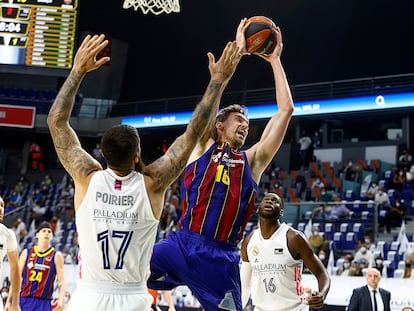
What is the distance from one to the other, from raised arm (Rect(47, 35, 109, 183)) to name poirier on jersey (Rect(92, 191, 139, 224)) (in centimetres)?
16

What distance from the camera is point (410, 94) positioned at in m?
20.9

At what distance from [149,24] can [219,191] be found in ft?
76.1

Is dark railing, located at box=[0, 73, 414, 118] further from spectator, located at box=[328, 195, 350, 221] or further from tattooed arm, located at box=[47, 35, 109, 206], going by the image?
tattooed arm, located at box=[47, 35, 109, 206]

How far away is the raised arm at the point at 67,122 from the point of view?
361 centimetres

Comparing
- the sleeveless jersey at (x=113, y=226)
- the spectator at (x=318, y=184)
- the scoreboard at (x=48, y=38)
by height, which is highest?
the scoreboard at (x=48, y=38)

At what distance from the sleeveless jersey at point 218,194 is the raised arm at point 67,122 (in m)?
1.42

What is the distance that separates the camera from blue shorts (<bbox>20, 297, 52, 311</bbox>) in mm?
9133

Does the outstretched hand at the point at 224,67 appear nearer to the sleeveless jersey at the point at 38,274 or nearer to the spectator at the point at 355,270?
the sleeveless jersey at the point at 38,274

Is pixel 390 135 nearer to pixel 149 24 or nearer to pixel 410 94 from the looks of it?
pixel 410 94

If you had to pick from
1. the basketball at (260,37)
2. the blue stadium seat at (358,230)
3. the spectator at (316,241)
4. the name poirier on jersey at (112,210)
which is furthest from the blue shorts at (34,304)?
the blue stadium seat at (358,230)

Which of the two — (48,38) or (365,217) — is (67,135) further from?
(365,217)

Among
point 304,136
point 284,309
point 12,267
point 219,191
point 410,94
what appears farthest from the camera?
point 304,136

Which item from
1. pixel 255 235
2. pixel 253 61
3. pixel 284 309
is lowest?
pixel 284 309

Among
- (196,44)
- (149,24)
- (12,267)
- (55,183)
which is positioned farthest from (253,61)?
(12,267)
